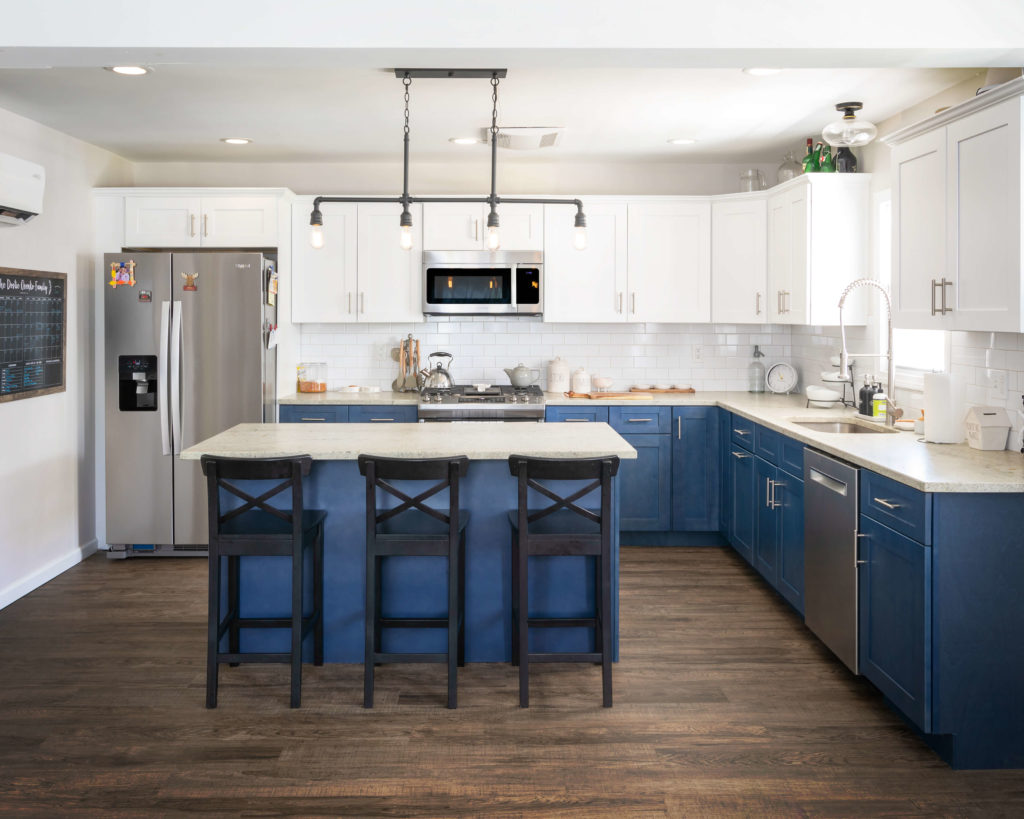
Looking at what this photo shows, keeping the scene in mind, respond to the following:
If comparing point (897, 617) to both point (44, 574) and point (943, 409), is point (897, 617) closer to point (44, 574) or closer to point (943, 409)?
point (943, 409)

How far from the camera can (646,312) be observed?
19.5 ft

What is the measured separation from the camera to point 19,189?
4383 millimetres

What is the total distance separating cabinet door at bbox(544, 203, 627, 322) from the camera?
5895 mm

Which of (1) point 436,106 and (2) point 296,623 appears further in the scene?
(1) point 436,106

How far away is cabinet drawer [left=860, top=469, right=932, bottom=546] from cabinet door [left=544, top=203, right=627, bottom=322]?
2934 mm

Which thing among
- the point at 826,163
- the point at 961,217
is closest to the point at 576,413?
the point at 826,163

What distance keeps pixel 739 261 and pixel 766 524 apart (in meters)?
2.00

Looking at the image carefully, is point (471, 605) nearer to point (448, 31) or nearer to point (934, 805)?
point (934, 805)

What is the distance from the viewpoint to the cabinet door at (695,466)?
5605 millimetres

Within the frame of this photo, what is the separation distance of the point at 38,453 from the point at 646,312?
3767mm

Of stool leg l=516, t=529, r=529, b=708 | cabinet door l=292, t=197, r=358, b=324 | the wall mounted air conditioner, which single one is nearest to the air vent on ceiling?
cabinet door l=292, t=197, r=358, b=324

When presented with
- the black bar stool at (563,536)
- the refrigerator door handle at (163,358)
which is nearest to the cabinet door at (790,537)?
the black bar stool at (563,536)

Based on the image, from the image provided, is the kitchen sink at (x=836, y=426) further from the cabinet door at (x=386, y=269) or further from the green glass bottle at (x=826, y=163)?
the cabinet door at (x=386, y=269)

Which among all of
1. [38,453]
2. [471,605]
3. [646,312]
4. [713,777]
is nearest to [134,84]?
[38,453]
